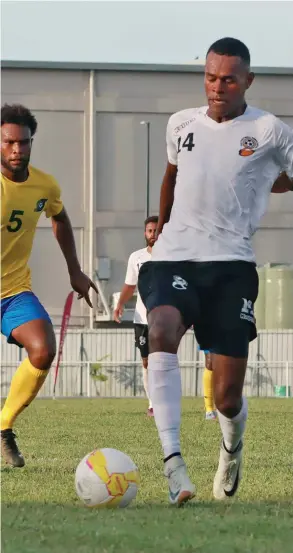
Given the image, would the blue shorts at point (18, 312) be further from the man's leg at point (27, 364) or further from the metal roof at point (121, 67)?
the metal roof at point (121, 67)

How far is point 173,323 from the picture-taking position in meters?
6.30

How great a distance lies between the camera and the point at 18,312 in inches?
342

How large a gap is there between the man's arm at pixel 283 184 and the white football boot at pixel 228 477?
58.1 inches

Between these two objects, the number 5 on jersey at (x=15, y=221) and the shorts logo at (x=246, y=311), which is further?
the number 5 on jersey at (x=15, y=221)

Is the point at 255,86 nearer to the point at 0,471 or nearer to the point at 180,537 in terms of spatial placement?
the point at 0,471

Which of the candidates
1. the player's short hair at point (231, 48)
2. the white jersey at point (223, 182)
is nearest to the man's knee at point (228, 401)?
the white jersey at point (223, 182)

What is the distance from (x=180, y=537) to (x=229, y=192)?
2099mm

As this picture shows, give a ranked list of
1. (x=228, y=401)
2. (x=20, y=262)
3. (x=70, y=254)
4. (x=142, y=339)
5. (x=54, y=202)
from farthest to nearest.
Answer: (x=142, y=339)
(x=70, y=254)
(x=54, y=202)
(x=20, y=262)
(x=228, y=401)

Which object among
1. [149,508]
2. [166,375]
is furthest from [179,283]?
[149,508]

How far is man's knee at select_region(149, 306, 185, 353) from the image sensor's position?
6305mm

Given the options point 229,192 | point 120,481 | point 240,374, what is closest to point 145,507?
point 120,481

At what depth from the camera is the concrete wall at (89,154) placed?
45.1 metres

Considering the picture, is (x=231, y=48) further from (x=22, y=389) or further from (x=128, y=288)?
(x=128, y=288)

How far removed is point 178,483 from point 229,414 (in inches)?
32.2
